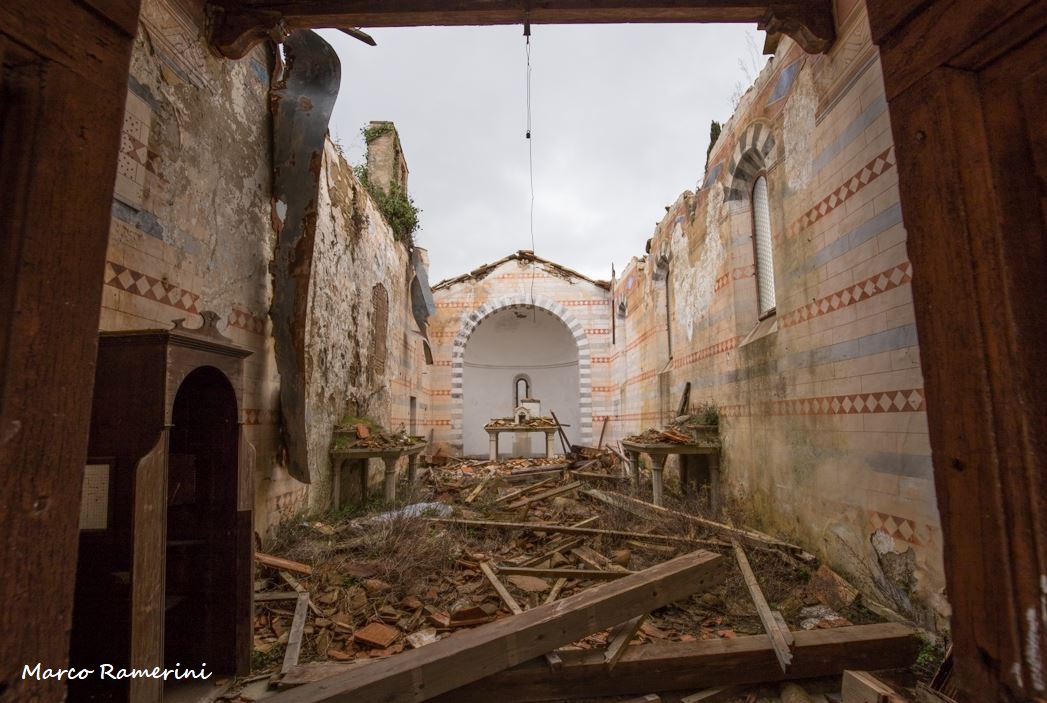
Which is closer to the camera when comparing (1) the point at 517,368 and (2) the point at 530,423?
(2) the point at 530,423

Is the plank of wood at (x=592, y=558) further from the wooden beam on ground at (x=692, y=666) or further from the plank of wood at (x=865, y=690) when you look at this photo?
the plank of wood at (x=865, y=690)

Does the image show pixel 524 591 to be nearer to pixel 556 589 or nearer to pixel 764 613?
pixel 556 589

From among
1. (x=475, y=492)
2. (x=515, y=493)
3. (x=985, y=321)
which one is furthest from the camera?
(x=475, y=492)

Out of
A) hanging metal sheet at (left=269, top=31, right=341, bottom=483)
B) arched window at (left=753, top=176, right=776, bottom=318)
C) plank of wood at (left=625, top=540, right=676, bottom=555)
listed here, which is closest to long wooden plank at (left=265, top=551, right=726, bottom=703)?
plank of wood at (left=625, top=540, right=676, bottom=555)

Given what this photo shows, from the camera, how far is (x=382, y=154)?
12.2 m

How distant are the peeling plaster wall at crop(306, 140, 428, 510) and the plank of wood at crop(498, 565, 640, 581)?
10.5ft

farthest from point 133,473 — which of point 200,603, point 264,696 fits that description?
point 264,696

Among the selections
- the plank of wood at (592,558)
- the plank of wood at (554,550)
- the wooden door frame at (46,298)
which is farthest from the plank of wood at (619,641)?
the wooden door frame at (46,298)

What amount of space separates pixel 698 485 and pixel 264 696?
6.68 metres

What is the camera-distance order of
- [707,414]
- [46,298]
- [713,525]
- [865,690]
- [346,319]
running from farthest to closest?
[346,319] → [707,414] → [713,525] → [865,690] → [46,298]

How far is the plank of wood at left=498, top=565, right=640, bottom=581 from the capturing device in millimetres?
4453

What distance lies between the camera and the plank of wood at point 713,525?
16.1 feet

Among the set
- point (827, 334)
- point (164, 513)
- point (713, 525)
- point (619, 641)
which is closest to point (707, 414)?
point (713, 525)

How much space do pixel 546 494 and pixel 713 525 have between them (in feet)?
11.1
